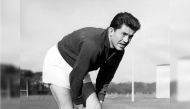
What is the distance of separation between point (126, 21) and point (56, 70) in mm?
448

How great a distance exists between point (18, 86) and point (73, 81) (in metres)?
0.28

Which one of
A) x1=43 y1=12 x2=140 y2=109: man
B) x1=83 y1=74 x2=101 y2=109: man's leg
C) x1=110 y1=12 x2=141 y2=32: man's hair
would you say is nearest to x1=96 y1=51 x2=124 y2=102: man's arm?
x1=43 y1=12 x2=140 y2=109: man

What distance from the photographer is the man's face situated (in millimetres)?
1800

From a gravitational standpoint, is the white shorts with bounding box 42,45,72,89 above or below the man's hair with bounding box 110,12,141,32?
below

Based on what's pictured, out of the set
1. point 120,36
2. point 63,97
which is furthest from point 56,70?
point 120,36

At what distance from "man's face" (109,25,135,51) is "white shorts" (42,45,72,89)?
0.91 feet

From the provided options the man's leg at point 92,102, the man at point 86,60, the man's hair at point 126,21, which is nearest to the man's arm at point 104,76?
the man at point 86,60

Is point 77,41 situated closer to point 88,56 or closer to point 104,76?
point 88,56

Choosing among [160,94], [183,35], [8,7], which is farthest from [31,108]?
[160,94]

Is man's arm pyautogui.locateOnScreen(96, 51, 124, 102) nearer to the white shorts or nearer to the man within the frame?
the man

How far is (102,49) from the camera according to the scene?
71.5 inches

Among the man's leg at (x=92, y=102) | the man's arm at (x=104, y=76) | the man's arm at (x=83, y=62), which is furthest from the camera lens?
the man's arm at (x=104, y=76)

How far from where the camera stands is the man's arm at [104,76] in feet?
6.70

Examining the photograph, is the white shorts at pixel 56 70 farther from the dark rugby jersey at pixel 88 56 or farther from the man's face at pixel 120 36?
the man's face at pixel 120 36
